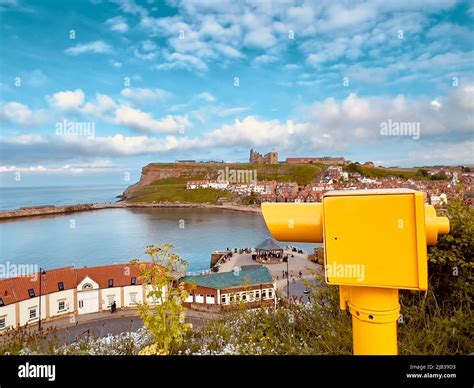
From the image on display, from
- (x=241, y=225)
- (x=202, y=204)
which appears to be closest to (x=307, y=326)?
(x=241, y=225)

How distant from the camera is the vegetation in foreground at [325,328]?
1479mm

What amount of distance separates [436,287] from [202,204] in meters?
62.2

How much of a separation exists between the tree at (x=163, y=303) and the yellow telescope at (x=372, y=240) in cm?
104

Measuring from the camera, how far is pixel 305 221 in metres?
0.84

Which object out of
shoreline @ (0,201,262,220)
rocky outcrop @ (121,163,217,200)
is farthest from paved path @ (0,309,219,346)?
shoreline @ (0,201,262,220)

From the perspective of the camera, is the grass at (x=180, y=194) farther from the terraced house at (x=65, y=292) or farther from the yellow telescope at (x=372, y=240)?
the yellow telescope at (x=372, y=240)

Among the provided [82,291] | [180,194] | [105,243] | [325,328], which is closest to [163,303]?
[325,328]

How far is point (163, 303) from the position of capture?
1.58 meters

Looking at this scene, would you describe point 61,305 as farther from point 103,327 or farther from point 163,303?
point 163,303

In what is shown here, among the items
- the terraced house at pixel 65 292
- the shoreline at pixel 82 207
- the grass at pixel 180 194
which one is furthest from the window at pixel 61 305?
the grass at pixel 180 194

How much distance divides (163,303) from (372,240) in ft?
4.17

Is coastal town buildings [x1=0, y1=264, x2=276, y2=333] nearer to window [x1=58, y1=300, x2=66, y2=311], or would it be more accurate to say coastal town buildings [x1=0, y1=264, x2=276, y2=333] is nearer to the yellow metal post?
window [x1=58, y1=300, x2=66, y2=311]

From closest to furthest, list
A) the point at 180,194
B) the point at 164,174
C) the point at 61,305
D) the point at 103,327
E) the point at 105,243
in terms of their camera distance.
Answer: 1. the point at 103,327
2. the point at 61,305
3. the point at 105,243
4. the point at 164,174
5. the point at 180,194
